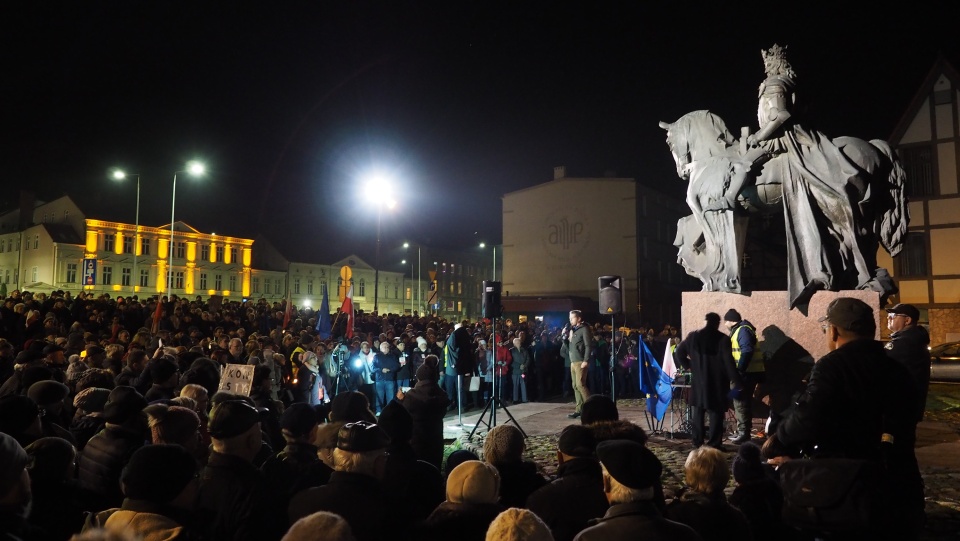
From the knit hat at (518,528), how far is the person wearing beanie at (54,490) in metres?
2.40

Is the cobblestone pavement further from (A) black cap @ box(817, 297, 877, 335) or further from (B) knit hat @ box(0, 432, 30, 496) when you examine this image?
(B) knit hat @ box(0, 432, 30, 496)

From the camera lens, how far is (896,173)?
917 centimetres

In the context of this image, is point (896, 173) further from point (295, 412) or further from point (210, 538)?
point (210, 538)

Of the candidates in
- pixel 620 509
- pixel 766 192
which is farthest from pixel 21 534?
pixel 766 192

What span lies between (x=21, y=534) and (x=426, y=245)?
86.4 metres

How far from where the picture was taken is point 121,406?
4.53 meters

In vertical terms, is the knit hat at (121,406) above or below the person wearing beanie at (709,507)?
above

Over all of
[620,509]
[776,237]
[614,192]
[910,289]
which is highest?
[614,192]

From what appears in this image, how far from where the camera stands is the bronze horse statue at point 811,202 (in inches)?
359

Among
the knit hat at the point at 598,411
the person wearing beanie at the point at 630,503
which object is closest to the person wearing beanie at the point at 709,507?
the person wearing beanie at the point at 630,503

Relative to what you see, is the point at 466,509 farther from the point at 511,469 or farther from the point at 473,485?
the point at 511,469

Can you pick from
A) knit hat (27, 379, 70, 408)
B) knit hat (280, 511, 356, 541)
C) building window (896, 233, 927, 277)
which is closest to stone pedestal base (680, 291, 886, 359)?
knit hat (27, 379, 70, 408)

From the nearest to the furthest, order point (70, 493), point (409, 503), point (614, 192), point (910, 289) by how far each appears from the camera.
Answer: point (70, 493) → point (409, 503) → point (910, 289) → point (614, 192)

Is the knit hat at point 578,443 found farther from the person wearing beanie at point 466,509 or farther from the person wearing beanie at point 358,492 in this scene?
the person wearing beanie at point 358,492
